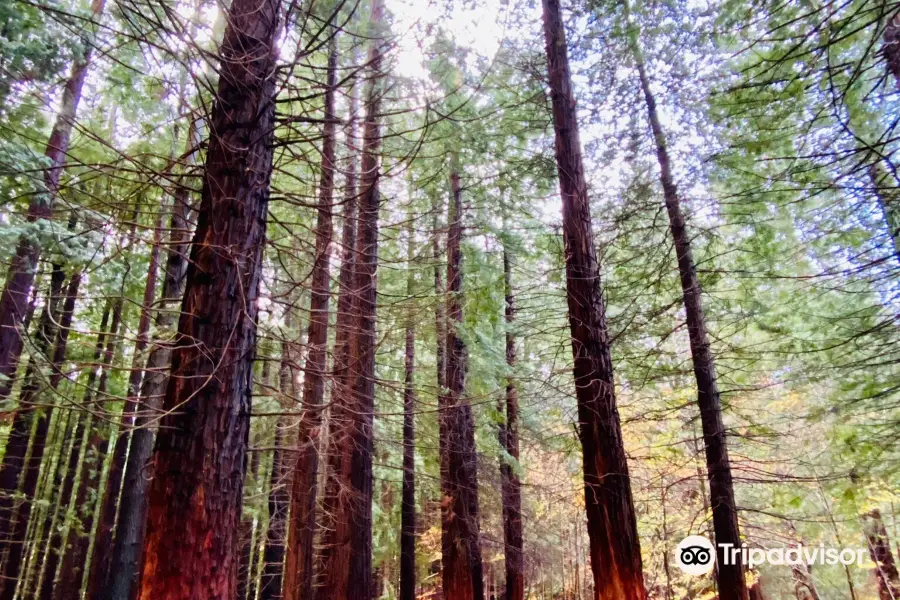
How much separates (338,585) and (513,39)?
8.15 metres

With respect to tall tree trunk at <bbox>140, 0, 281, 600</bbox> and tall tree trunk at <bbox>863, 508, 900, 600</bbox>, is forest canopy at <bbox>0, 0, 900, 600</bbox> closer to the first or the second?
tall tree trunk at <bbox>140, 0, 281, 600</bbox>

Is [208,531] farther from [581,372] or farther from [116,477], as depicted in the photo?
[116,477]

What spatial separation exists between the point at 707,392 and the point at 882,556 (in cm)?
1263

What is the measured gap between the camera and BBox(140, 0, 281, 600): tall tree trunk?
2336 mm

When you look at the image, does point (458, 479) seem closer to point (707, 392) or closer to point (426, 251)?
point (426, 251)

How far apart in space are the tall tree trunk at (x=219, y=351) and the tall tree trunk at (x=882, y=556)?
16.1 m

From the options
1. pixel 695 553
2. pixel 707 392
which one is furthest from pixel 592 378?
pixel 695 553

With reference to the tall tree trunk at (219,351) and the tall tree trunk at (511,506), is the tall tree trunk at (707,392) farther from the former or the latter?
the tall tree trunk at (219,351)

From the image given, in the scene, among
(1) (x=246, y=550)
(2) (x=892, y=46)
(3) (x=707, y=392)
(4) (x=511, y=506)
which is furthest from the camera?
(1) (x=246, y=550)

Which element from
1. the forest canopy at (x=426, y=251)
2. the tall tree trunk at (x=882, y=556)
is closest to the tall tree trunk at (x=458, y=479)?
the forest canopy at (x=426, y=251)

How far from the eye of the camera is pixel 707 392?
6.98 m

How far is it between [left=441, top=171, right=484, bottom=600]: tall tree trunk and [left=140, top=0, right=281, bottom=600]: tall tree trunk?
17.6 ft

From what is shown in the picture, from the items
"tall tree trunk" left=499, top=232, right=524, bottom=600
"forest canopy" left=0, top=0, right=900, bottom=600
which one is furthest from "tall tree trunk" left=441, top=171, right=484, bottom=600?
Answer: "tall tree trunk" left=499, top=232, right=524, bottom=600

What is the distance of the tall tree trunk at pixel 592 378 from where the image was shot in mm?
4160
